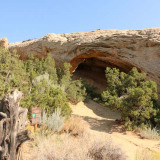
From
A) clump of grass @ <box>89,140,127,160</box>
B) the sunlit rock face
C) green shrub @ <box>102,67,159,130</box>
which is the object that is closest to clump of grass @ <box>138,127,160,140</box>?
green shrub @ <box>102,67,159,130</box>

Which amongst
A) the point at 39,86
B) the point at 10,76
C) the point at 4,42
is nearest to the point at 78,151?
the point at 39,86

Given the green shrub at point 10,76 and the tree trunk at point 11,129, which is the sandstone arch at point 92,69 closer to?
the green shrub at point 10,76

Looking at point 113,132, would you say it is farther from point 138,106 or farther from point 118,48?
point 118,48

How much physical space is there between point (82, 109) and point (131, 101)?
3.26 meters

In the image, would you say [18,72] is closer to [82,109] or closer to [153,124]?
[82,109]

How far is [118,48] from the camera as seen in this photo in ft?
27.5

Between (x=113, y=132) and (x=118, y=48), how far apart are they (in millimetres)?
5062

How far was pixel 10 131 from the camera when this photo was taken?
234 centimetres

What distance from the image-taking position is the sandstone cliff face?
7.13 m

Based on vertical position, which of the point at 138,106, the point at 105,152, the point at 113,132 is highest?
the point at 138,106

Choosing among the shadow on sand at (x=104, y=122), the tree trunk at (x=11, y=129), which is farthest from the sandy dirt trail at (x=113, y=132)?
the tree trunk at (x=11, y=129)

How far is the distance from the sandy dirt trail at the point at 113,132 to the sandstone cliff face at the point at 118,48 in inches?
124

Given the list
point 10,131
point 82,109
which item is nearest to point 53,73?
point 82,109

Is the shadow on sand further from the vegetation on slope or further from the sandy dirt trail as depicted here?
the vegetation on slope
